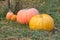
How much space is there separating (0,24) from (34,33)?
108cm

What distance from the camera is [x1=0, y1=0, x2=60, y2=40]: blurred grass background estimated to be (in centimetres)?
451

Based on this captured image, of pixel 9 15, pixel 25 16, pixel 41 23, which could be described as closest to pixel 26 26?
pixel 25 16

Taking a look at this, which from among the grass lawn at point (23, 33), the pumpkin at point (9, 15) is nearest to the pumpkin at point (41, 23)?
the grass lawn at point (23, 33)

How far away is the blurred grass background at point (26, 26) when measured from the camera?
4.51 meters

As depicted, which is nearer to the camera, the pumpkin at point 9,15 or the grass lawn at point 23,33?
the grass lawn at point 23,33

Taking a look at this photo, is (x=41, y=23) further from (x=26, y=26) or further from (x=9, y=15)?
(x=9, y=15)

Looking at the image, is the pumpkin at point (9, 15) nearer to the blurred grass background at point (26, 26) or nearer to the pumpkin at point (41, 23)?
the blurred grass background at point (26, 26)

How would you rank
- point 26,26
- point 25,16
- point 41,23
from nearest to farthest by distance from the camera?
point 41,23, point 26,26, point 25,16

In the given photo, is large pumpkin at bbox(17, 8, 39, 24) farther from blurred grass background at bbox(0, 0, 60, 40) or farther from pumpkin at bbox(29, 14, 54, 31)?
pumpkin at bbox(29, 14, 54, 31)

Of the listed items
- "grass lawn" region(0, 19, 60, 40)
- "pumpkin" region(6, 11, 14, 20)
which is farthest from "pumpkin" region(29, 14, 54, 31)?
"pumpkin" region(6, 11, 14, 20)

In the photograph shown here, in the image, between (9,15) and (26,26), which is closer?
(26,26)

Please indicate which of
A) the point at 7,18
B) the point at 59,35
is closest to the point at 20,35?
the point at 59,35

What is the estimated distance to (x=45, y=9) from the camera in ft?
21.2

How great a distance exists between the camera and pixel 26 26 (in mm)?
5223
